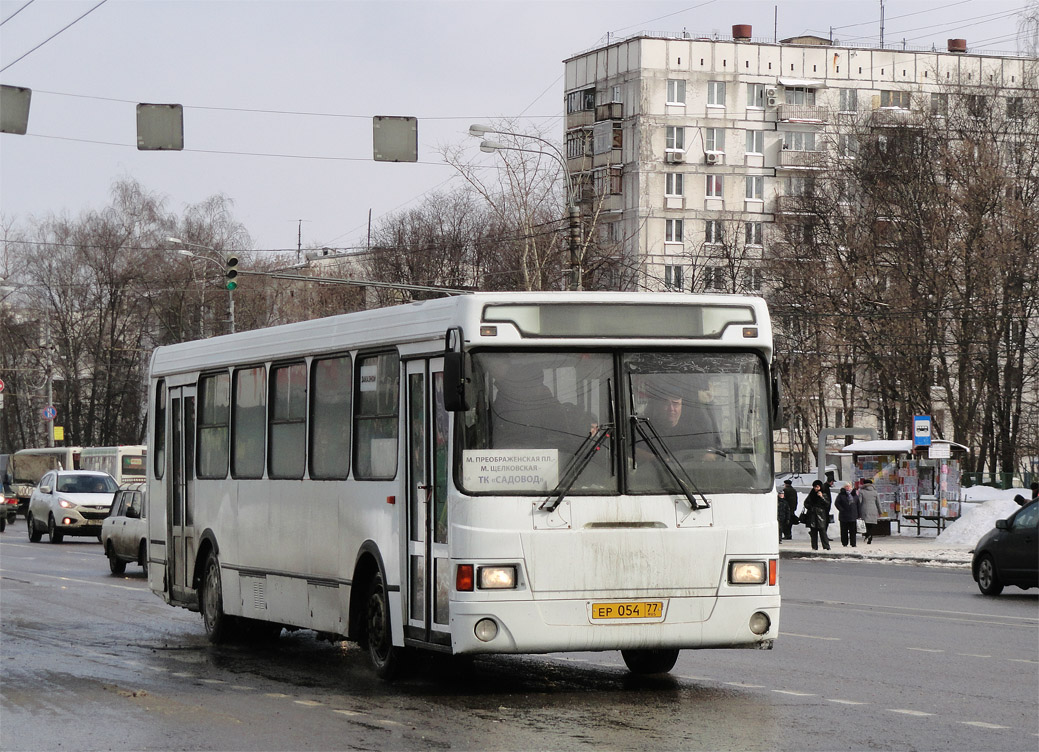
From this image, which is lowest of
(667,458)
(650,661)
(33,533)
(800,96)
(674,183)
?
(33,533)

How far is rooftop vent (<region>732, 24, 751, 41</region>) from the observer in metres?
91.6

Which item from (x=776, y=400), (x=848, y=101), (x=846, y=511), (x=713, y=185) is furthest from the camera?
(x=848, y=101)

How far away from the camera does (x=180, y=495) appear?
1653 centimetres

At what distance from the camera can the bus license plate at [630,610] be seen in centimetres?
1085

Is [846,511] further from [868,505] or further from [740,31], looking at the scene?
[740,31]

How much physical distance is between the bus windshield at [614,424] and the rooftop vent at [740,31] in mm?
82627

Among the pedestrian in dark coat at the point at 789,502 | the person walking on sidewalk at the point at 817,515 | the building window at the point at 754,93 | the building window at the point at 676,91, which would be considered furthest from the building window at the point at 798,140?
the person walking on sidewalk at the point at 817,515

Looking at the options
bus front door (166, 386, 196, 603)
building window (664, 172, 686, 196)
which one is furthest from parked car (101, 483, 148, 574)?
building window (664, 172, 686, 196)

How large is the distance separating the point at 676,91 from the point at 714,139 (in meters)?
3.47

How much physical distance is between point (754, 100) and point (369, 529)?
81.1 metres

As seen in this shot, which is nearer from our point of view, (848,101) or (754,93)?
(754,93)

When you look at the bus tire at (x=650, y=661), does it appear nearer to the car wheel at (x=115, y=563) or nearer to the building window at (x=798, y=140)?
the car wheel at (x=115, y=563)

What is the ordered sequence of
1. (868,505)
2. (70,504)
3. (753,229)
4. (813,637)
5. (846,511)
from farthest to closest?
(753,229), (70,504), (868,505), (846,511), (813,637)

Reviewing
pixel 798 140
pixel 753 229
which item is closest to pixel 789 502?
pixel 753 229
